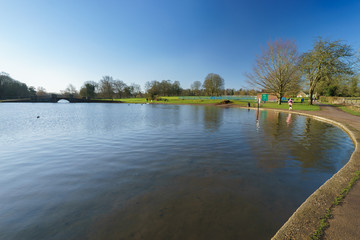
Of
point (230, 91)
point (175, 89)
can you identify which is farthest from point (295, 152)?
point (230, 91)

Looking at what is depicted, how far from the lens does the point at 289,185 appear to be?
4633mm

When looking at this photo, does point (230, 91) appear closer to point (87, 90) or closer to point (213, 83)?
point (213, 83)

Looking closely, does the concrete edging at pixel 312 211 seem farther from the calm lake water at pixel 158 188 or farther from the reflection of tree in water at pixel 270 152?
the reflection of tree in water at pixel 270 152

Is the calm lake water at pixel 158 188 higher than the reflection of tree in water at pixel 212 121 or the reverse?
the reverse

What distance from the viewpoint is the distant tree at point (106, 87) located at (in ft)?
306

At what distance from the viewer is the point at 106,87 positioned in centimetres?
9312

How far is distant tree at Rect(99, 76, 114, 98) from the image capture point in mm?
93188

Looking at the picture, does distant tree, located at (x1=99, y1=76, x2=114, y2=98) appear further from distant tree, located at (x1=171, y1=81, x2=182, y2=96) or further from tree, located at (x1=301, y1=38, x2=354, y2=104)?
tree, located at (x1=301, y1=38, x2=354, y2=104)

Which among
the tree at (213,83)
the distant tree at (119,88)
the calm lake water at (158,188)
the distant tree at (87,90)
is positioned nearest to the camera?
the calm lake water at (158,188)

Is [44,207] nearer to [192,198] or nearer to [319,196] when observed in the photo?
[192,198]

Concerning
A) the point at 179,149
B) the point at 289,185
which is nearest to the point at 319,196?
the point at 289,185

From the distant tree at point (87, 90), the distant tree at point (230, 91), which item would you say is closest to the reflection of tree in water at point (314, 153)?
the distant tree at point (87, 90)

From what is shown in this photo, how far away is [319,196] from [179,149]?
17.9 feet

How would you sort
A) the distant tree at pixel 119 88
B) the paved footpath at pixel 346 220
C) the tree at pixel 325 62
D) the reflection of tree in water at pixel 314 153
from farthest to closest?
the distant tree at pixel 119 88 → the tree at pixel 325 62 → the reflection of tree in water at pixel 314 153 → the paved footpath at pixel 346 220
